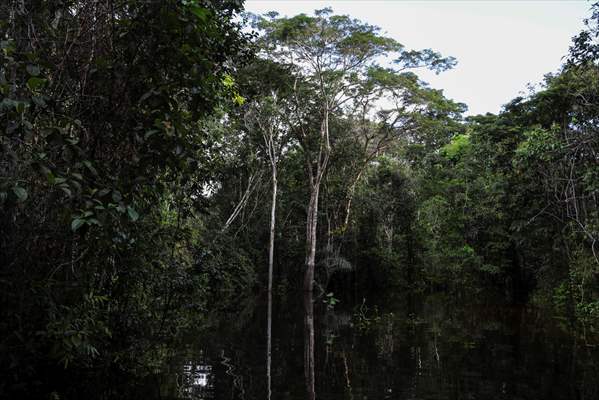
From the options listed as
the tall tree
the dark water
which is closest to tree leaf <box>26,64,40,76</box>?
the dark water

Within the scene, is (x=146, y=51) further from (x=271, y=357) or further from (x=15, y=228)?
(x=271, y=357)

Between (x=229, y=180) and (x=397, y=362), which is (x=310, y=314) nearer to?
(x=229, y=180)

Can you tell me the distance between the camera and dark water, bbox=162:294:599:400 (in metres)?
5.62

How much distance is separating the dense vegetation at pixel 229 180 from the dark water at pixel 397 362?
1.89ft

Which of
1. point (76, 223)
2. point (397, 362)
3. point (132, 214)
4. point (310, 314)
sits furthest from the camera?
point (310, 314)

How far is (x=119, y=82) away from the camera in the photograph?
3.62m

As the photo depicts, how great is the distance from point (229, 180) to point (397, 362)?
9162mm

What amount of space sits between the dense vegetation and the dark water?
577 millimetres

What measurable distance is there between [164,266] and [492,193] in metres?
16.8

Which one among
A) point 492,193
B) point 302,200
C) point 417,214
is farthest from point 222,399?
point 417,214

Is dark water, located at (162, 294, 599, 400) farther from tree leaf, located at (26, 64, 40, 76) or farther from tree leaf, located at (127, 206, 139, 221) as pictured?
tree leaf, located at (26, 64, 40, 76)

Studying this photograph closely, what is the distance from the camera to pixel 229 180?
15.1 meters

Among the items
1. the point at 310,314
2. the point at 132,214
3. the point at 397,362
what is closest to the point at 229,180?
the point at 310,314

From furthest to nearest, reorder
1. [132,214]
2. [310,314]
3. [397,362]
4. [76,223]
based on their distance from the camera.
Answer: [310,314] < [397,362] < [132,214] < [76,223]
